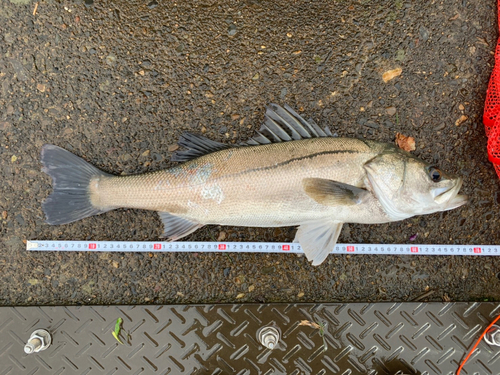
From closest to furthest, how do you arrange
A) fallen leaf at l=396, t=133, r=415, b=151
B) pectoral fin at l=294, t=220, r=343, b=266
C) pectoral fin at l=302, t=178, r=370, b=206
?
pectoral fin at l=302, t=178, r=370, b=206 < pectoral fin at l=294, t=220, r=343, b=266 < fallen leaf at l=396, t=133, r=415, b=151

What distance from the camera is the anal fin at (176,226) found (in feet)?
8.51

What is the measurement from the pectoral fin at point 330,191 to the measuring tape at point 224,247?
655 mm

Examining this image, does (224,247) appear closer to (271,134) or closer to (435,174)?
(271,134)

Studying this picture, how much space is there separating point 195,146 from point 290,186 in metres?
0.85

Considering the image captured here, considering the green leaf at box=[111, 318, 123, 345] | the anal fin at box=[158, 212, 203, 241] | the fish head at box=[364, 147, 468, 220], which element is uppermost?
the anal fin at box=[158, 212, 203, 241]

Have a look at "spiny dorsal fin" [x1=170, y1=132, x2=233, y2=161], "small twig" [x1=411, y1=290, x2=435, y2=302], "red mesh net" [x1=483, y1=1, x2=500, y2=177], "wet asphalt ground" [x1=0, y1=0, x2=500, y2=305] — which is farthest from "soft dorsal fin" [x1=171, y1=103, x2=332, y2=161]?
"small twig" [x1=411, y1=290, x2=435, y2=302]

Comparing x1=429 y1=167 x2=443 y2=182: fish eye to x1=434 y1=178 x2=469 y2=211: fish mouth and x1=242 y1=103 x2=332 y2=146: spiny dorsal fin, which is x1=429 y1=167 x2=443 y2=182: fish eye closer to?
x1=434 y1=178 x2=469 y2=211: fish mouth

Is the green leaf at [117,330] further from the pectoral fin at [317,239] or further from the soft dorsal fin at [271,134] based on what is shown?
the pectoral fin at [317,239]

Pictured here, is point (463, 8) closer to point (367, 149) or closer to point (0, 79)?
point (367, 149)

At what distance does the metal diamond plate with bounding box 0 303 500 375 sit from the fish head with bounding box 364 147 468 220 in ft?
3.57

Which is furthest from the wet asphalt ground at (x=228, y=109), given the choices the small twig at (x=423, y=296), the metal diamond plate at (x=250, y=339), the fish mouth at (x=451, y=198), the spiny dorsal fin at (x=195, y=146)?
the fish mouth at (x=451, y=198)

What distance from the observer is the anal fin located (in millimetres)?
2594

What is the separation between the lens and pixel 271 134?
2.65m

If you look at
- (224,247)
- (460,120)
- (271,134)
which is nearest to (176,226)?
(224,247)
